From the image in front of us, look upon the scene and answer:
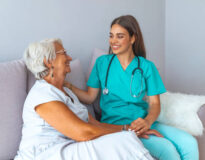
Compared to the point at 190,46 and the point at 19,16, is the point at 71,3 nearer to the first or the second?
the point at 19,16

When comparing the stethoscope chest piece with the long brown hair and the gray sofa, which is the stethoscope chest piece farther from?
the gray sofa

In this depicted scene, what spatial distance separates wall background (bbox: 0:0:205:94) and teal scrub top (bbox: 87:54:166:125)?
44cm

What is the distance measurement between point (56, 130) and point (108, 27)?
3.73 ft

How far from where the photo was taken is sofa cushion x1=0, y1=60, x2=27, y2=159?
121 centimetres

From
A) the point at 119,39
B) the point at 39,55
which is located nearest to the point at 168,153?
the point at 119,39

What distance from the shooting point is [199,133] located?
146cm

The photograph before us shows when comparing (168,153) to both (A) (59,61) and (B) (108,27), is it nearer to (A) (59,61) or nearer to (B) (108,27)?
(A) (59,61)

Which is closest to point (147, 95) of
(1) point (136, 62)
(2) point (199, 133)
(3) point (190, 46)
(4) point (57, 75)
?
(1) point (136, 62)

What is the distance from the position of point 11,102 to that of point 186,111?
1022 mm

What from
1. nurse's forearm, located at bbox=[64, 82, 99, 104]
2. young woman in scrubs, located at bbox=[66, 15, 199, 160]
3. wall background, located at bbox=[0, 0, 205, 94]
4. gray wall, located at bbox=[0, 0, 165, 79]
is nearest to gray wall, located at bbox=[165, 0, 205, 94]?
wall background, located at bbox=[0, 0, 205, 94]

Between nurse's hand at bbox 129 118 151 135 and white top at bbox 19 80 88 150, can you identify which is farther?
nurse's hand at bbox 129 118 151 135

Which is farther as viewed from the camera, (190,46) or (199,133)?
(190,46)

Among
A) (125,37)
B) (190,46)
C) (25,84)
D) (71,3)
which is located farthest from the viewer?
(190,46)

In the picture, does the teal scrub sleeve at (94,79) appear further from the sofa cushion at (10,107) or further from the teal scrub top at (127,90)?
the sofa cushion at (10,107)
